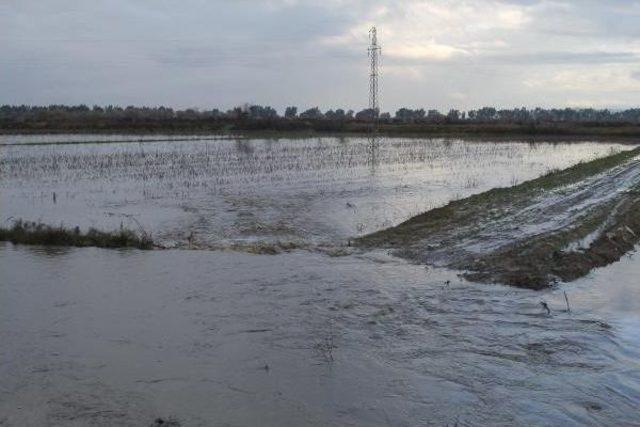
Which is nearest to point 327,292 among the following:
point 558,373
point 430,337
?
point 430,337

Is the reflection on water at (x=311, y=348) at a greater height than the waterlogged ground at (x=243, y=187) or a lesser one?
lesser

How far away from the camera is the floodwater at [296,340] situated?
5.00 metres

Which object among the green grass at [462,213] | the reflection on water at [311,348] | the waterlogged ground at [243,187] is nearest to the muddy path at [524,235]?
the green grass at [462,213]

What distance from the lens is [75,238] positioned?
11039mm

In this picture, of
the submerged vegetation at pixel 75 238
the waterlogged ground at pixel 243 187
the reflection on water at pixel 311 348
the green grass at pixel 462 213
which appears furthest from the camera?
the waterlogged ground at pixel 243 187

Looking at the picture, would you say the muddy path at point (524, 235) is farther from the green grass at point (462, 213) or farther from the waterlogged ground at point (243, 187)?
the waterlogged ground at point (243, 187)

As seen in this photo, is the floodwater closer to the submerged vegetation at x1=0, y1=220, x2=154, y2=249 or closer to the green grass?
the submerged vegetation at x1=0, y1=220, x2=154, y2=249

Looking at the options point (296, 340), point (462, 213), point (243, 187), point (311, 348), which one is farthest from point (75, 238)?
point (243, 187)

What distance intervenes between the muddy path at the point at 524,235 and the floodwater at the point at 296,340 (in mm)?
400

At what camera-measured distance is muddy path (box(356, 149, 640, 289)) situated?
29.2 ft

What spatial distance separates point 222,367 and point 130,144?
117ft

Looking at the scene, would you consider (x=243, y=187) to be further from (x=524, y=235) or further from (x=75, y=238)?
(x=524, y=235)

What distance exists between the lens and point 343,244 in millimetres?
11023

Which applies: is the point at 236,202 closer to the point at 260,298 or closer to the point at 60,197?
the point at 60,197
